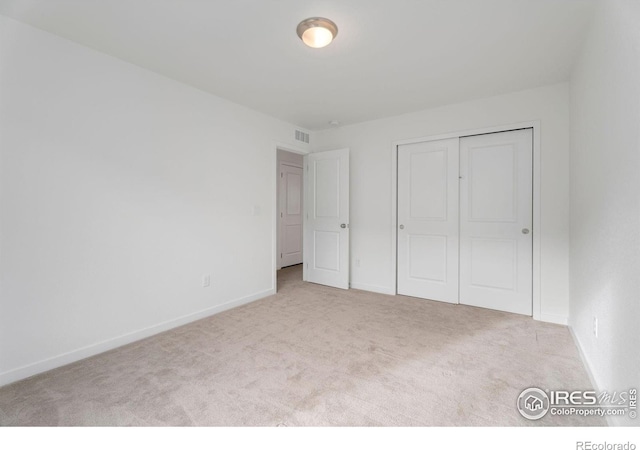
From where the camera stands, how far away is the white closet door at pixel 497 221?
3.14 metres

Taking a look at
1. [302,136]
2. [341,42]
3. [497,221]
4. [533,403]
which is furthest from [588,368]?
[302,136]

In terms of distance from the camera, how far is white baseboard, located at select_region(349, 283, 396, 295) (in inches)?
157

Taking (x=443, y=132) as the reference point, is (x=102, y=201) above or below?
below

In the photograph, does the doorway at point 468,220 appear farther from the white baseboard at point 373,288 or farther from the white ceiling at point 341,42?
the white ceiling at point 341,42

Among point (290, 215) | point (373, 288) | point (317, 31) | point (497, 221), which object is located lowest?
point (373, 288)

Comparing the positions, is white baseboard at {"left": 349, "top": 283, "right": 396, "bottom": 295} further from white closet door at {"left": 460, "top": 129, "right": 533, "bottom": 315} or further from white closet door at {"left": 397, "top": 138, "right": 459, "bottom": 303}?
white closet door at {"left": 460, "top": 129, "right": 533, "bottom": 315}

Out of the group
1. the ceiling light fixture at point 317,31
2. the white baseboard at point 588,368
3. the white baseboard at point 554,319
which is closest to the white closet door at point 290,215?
the ceiling light fixture at point 317,31

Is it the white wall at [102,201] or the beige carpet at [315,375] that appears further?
the white wall at [102,201]

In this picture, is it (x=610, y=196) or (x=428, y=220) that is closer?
(x=610, y=196)

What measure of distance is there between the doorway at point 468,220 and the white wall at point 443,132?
0.48 feet

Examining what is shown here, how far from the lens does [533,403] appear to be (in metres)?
1.70

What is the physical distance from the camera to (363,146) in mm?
4184

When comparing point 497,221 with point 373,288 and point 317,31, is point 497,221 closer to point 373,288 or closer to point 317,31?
point 373,288

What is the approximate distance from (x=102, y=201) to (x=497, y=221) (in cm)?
389
